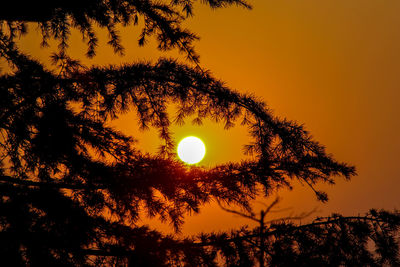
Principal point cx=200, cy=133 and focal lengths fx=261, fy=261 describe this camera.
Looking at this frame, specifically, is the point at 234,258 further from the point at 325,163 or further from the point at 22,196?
the point at 22,196

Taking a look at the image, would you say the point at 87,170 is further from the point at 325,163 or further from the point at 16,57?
the point at 325,163

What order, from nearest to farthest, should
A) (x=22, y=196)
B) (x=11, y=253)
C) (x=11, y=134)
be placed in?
(x=11, y=253) → (x=22, y=196) → (x=11, y=134)

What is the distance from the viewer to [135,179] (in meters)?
1.75

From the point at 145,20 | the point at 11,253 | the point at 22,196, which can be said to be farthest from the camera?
the point at 145,20

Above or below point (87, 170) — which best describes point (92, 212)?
below

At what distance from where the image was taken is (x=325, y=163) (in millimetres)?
1938

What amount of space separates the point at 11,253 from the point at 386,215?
2513 mm

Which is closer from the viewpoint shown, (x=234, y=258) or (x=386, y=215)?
(x=234, y=258)

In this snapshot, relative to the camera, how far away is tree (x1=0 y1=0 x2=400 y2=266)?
1.67m

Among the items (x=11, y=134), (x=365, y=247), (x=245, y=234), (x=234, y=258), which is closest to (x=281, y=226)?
(x=245, y=234)

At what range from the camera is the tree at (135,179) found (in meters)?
1.67

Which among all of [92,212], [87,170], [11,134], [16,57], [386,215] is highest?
[16,57]

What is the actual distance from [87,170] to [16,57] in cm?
146

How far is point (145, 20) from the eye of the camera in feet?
9.89
